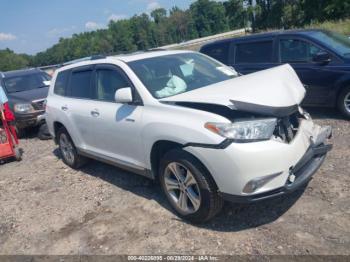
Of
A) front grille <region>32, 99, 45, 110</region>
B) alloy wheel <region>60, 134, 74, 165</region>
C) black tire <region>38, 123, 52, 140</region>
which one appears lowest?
black tire <region>38, 123, 52, 140</region>

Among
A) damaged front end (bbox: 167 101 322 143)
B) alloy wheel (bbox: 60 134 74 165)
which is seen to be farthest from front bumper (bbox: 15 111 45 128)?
damaged front end (bbox: 167 101 322 143)

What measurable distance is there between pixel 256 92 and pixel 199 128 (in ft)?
2.34

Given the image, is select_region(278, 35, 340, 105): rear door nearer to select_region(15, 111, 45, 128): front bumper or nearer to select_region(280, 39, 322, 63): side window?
select_region(280, 39, 322, 63): side window

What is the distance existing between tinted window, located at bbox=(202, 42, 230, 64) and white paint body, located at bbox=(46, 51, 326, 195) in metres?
3.29

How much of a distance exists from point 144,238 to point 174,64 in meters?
2.25

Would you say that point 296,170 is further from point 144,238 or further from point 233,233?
point 144,238

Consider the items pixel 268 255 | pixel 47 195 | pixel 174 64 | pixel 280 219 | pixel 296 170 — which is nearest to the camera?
pixel 268 255

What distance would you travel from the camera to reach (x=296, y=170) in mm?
3584

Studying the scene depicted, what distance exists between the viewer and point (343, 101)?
6559 millimetres

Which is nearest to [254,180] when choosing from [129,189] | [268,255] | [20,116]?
[268,255]

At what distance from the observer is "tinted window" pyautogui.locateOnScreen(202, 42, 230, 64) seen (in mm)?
8227

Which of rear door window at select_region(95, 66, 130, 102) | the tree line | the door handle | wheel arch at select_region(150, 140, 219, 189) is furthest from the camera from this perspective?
the tree line

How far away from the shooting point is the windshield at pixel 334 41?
674 cm

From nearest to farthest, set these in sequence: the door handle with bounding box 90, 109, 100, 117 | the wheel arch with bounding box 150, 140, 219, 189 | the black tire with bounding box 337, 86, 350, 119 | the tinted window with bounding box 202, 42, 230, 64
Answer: the wheel arch with bounding box 150, 140, 219, 189, the door handle with bounding box 90, 109, 100, 117, the black tire with bounding box 337, 86, 350, 119, the tinted window with bounding box 202, 42, 230, 64
